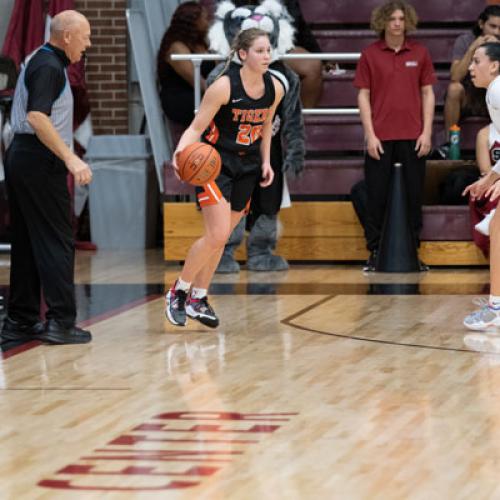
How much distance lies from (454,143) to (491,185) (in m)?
4.32

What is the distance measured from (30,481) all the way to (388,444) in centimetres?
128

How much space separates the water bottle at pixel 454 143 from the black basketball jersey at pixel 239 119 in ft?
13.9

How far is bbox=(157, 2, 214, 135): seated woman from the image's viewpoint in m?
12.6

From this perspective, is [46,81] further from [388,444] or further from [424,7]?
[424,7]

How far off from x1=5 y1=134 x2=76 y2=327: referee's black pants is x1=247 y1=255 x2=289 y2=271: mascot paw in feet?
13.5

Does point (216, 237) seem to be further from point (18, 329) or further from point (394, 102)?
point (394, 102)

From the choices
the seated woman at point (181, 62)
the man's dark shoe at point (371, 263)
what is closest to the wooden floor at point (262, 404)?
the man's dark shoe at point (371, 263)

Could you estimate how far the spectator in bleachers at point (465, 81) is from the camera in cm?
1189

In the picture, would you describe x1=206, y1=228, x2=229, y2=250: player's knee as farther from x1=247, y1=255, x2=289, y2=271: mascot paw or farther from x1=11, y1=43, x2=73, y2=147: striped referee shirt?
x1=247, y1=255, x2=289, y2=271: mascot paw

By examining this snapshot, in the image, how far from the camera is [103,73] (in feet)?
48.4

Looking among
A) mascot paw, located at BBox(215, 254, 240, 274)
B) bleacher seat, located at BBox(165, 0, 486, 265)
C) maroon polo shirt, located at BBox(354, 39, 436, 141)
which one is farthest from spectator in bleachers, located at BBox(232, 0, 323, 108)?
mascot paw, located at BBox(215, 254, 240, 274)

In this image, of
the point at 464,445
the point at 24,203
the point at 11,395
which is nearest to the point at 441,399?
the point at 464,445

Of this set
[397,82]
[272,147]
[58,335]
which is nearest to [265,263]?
[272,147]

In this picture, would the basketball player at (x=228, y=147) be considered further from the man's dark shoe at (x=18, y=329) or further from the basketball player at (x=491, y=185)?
the basketball player at (x=491, y=185)
